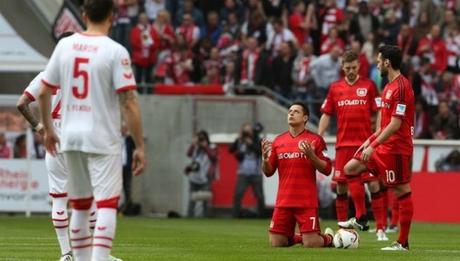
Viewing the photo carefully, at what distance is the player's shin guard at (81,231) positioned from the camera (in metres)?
12.2

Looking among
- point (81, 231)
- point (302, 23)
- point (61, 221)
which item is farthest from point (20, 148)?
point (81, 231)

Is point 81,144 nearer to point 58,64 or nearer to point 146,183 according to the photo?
point 58,64

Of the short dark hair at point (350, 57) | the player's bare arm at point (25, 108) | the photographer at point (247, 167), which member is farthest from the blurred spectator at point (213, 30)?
the player's bare arm at point (25, 108)

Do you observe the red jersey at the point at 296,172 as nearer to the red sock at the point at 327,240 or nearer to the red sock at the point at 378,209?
the red sock at the point at 327,240

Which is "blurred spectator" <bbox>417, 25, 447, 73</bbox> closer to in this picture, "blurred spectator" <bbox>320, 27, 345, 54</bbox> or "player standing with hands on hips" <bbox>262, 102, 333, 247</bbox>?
"blurred spectator" <bbox>320, 27, 345, 54</bbox>

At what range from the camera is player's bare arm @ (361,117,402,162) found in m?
17.0

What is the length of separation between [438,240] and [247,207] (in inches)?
457

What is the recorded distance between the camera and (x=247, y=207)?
106 ft

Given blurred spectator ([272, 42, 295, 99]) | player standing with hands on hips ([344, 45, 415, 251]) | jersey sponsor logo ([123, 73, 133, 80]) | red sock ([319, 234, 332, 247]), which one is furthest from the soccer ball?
blurred spectator ([272, 42, 295, 99])

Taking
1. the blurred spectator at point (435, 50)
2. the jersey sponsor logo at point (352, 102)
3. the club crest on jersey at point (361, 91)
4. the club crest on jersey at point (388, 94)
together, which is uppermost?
the blurred spectator at point (435, 50)

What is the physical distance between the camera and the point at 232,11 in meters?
35.2

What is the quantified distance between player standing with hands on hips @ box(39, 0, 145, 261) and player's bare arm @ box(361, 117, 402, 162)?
17.9ft

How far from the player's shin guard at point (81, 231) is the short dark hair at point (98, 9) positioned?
158 centimetres

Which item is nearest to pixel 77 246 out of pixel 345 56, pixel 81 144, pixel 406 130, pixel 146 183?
pixel 81 144
